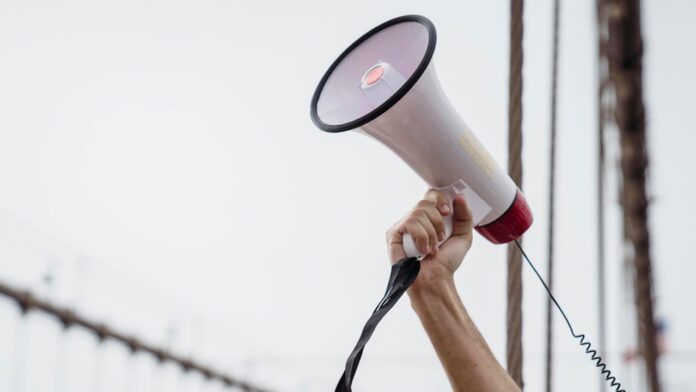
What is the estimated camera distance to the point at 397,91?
818 mm

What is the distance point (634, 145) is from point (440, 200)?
3.77m

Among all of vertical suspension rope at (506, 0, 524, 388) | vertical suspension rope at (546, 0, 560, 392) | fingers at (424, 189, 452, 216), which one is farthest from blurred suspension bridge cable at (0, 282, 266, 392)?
fingers at (424, 189, 452, 216)

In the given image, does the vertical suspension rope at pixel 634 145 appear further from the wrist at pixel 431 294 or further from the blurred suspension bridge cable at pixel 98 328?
the blurred suspension bridge cable at pixel 98 328

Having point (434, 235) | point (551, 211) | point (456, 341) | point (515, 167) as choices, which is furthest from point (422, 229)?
point (551, 211)

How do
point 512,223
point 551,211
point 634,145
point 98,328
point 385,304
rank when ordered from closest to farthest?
point 385,304 < point 512,223 < point 551,211 < point 634,145 < point 98,328

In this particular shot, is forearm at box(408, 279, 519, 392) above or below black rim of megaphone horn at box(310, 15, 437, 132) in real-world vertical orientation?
below

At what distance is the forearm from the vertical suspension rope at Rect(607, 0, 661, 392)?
3.46m

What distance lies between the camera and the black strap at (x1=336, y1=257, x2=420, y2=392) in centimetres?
66

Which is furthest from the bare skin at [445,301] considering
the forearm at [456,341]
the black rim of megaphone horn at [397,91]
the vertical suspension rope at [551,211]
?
the vertical suspension rope at [551,211]

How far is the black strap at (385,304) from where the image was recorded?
66 cm

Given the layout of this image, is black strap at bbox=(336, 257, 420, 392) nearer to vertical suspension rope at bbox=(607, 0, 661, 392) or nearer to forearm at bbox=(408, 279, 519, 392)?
forearm at bbox=(408, 279, 519, 392)

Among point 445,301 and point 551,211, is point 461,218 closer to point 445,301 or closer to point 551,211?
point 445,301

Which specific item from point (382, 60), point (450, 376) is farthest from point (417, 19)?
point (450, 376)

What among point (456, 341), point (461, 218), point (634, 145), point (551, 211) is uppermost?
Result: point (634, 145)
